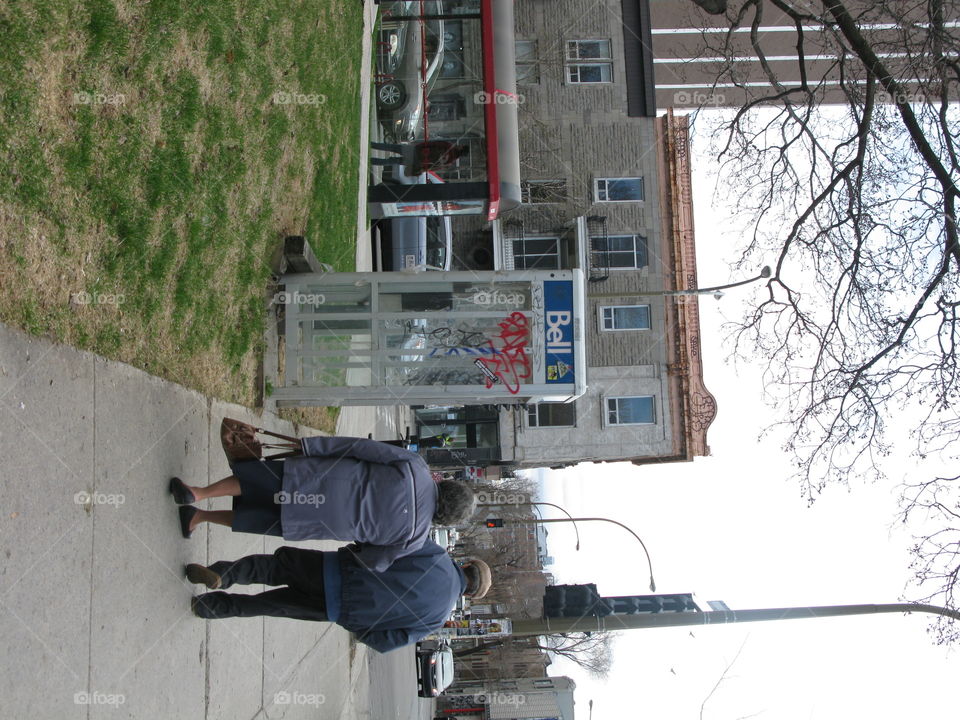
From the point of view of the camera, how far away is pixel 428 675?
1875cm

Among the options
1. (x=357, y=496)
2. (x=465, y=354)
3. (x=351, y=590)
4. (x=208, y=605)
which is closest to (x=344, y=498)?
(x=357, y=496)

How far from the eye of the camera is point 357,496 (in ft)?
16.9

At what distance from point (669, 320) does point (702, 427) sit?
3.40 metres

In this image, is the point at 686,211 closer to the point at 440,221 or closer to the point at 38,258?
the point at 440,221

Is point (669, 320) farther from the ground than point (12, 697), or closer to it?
farther from the ground

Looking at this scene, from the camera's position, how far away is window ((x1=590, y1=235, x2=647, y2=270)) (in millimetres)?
23156

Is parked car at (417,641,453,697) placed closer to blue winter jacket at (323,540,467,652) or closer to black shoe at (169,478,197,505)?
blue winter jacket at (323,540,467,652)

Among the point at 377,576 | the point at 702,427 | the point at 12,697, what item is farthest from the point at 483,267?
the point at 12,697

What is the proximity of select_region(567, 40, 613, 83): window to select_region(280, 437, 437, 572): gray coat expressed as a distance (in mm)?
21129

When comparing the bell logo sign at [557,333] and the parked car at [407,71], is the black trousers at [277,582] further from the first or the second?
the parked car at [407,71]

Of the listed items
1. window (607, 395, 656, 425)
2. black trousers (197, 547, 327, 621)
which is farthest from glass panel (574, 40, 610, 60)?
black trousers (197, 547, 327, 621)

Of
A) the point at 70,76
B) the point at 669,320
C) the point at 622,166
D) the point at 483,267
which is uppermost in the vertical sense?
the point at 622,166

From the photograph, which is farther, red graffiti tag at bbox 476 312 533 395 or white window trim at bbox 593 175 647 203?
white window trim at bbox 593 175 647 203

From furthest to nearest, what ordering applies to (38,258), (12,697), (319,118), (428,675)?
(428,675), (319,118), (38,258), (12,697)
